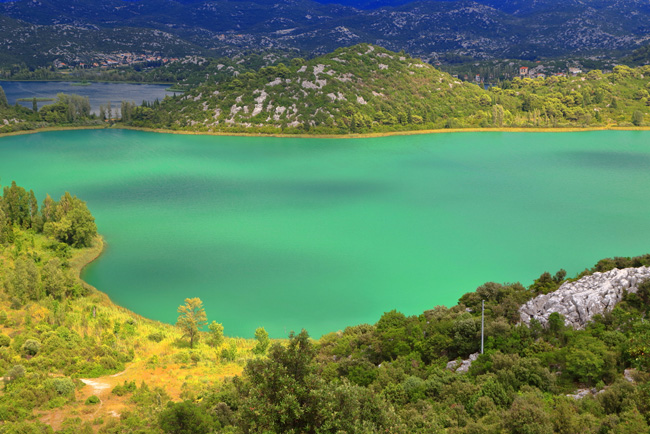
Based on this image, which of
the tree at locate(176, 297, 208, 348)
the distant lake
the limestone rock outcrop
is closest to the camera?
the limestone rock outcrop

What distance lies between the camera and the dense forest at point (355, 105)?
233 ft

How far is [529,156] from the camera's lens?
56.7m

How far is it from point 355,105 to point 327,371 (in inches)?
2362

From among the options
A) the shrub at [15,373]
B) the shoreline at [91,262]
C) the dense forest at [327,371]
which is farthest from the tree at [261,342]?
the shrub at [15,373]

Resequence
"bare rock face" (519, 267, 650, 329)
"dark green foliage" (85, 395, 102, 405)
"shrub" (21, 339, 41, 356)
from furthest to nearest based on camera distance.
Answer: "shrub" (21, 339, 41, 356) < "bare rock face" (519, 267, 650, 329) < "dark green foliage" (85, 395, 102, 405)

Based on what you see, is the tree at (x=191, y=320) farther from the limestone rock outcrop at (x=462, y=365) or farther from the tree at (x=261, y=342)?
the limestone rock outcrop at (x=462, y=365)

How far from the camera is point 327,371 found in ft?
53.8

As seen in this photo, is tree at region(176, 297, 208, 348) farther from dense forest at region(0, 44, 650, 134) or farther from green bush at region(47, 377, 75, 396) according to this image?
dense forest at region(0, 44, 650, 134)

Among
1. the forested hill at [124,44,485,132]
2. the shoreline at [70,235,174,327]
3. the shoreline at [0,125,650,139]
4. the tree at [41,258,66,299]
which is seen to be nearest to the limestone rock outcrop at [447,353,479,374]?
the shoreline at [70,235,174,327]

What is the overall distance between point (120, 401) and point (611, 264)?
1817 cm

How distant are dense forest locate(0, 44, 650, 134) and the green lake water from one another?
Result: 17.9ft

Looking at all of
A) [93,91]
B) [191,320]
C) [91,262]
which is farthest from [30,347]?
[93,91]

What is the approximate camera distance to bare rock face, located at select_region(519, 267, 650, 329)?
16562mm

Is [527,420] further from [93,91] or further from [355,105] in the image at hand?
[93,91]
